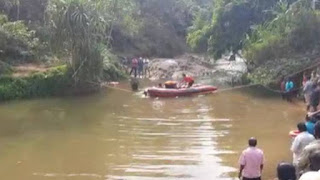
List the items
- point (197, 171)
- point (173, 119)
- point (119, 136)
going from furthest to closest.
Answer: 1. point (173, 119)
2. point (119, 136)
3. point (197, 171)

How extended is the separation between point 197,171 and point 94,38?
1456 centimetres

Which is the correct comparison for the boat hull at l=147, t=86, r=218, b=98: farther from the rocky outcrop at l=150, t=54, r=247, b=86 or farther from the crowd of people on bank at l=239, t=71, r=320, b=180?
the crowd of people on bank at l=239, t=71, r=320, b=180

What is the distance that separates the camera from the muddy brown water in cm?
1162

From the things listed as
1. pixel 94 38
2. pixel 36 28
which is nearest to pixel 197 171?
pixel 94 38

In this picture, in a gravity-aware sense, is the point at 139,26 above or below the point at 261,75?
above

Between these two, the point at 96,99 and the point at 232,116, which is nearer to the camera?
the point at 232,116

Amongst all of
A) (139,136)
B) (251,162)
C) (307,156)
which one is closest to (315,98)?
(139,136)

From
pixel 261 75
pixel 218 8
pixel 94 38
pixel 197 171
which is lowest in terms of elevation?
pixel 197 171

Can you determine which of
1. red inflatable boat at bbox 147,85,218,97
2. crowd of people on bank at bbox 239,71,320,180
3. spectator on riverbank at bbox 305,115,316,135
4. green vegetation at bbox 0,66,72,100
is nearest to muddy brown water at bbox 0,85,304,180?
red inflatable boat at bbox 147,85,218,97

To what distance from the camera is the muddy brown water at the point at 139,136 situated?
11617 mm

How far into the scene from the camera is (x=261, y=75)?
81.9ft

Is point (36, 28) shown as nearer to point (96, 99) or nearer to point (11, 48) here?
point (11, 48)

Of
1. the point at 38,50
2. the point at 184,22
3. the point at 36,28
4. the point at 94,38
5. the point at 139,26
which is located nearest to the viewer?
the point at 94,38

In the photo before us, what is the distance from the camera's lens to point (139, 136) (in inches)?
597
